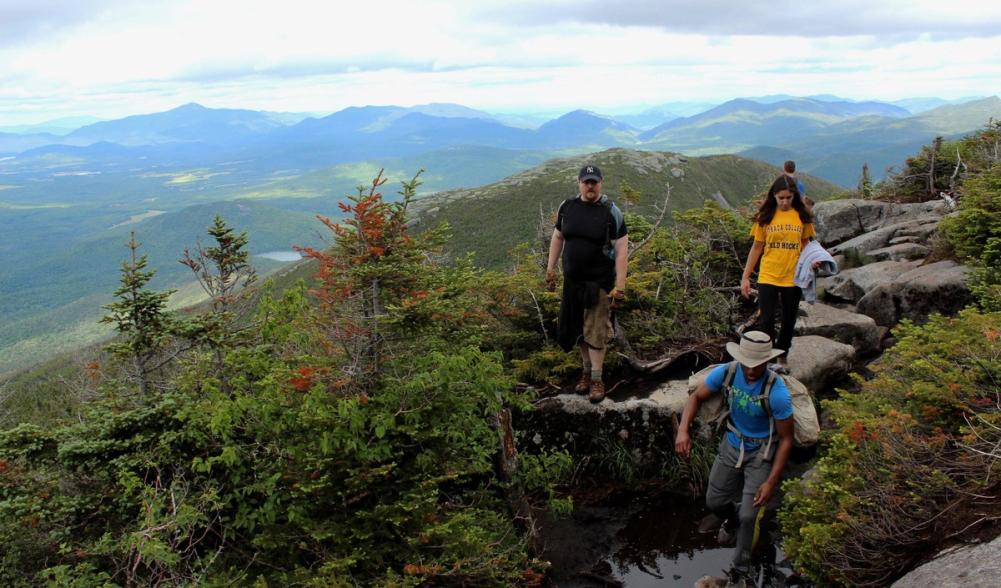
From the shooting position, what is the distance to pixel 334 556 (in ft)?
14.7

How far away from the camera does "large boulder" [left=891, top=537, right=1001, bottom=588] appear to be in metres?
3.26

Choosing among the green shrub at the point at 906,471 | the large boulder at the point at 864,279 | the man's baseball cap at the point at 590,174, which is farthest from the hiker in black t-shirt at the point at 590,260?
the large boulder at the point at 864,279

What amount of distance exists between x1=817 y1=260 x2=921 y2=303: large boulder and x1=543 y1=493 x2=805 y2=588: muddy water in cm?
633

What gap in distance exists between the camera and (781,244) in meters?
6.60

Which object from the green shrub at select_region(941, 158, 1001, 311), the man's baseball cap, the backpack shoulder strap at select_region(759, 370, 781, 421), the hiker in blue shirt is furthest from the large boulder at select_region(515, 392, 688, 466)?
the green shrub at select_region(941, 158, 1001, 311)

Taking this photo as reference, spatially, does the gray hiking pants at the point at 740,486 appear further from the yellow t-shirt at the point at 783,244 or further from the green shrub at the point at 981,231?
the green shrub at the point at 981,231

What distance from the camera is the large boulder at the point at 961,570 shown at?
3258 mm

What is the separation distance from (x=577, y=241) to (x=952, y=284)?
243 inches

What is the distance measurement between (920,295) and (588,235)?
6052 mm

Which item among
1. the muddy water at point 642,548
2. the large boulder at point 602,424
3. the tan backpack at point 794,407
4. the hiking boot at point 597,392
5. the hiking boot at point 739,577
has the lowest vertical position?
the muddy water at point 642,548

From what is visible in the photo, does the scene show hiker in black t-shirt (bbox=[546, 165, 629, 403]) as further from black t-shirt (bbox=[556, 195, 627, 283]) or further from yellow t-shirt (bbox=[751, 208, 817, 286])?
yellow t-shirt (bbox=[751, 208, 817, 286])

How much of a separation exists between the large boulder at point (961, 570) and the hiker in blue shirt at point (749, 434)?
1176 millimetres

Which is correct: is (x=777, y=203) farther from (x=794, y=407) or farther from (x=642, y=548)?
(x=642, y=548)

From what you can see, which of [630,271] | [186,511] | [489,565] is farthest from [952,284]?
[186,511]
